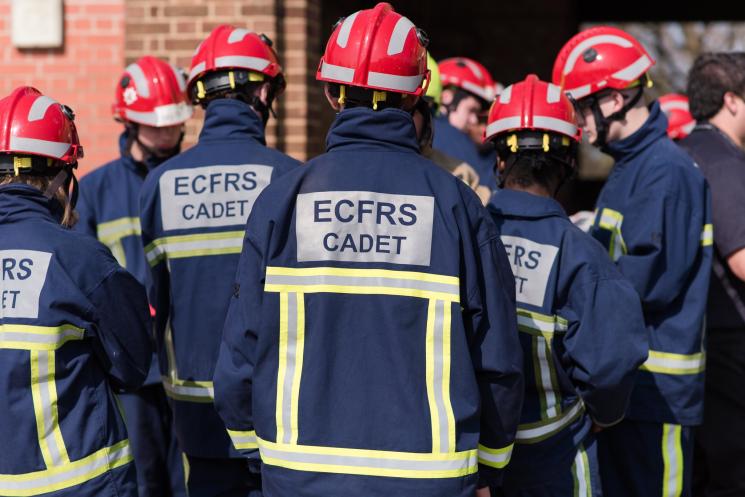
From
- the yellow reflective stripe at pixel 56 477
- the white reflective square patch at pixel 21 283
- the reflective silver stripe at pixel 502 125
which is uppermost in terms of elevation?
the reflective silver stripe at pixel 502 125

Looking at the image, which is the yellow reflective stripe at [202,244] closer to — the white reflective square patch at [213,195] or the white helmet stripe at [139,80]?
the white reflective square patch at [213,195]

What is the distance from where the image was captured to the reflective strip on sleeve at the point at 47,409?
10.3 feet

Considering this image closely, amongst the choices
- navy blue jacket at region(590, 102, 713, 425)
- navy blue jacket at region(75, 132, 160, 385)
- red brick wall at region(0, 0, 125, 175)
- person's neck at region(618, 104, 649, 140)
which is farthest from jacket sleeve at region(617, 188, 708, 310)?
red brick wall at region(0, 0, 125, 175)

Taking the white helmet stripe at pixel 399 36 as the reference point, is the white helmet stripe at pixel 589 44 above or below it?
above

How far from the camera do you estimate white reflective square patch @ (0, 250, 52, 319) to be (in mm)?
3131

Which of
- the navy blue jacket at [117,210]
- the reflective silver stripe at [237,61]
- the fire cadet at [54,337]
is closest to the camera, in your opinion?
the fire cadet at [54,337]

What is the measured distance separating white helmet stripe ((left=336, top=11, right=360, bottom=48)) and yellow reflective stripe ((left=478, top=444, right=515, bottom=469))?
1226 mm

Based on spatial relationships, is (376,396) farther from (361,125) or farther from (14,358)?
(14,358)

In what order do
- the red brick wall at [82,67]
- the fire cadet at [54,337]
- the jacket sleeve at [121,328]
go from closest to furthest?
the fire cadet at [54,337] → the jacket sleeve at [121,328] → the red brick wall at [82,67]

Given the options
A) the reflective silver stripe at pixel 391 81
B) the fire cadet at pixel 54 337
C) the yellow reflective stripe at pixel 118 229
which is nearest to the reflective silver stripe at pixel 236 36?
the fire cadet at pixel 54 337

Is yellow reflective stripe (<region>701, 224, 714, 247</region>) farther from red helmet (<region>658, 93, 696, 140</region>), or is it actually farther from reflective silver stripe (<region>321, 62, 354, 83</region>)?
red helmet (<region>658, 93, 696, 140</region>)

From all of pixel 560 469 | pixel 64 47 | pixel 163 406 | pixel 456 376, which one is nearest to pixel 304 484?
pixel 456 376

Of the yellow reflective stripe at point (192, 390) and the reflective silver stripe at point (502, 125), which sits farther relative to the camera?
the yellow reflective stripe at point (192, 390)

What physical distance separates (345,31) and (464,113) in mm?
4005
